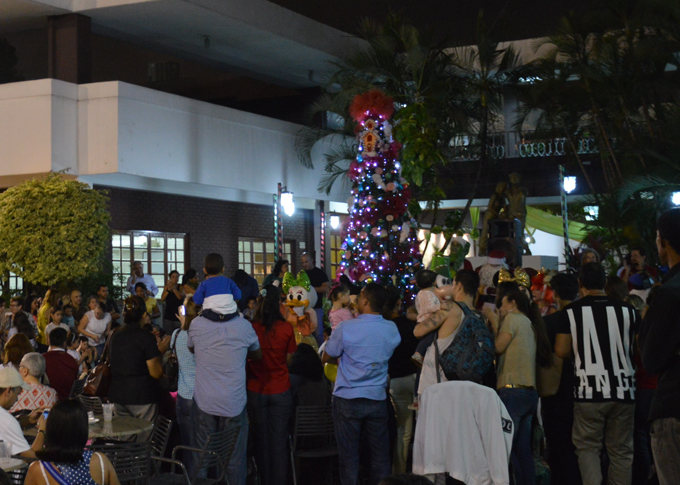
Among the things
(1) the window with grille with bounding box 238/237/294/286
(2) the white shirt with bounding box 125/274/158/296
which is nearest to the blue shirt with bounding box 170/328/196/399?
(2) the white shirt with bounding box 125/274/158/296

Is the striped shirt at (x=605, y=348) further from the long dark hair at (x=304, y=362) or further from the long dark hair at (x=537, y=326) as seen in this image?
the long dark hair at (x=304, y=362)

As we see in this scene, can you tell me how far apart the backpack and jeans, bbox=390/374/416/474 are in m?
1.17

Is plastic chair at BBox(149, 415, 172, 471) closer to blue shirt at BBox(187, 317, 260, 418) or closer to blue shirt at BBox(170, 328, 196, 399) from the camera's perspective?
blue shirt at BBox(170, 328, 196, 399)

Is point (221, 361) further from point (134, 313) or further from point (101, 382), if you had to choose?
point (101, 382)

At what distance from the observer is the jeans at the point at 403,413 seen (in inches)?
280

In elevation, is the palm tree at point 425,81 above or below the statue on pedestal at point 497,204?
above

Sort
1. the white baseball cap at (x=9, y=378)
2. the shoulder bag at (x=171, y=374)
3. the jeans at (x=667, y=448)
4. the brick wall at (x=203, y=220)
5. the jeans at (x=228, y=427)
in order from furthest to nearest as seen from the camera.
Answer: the brick wall at (x=203, y=220)
the shoulder bag at (x=171, y=374)
the jeans at (x=228, y=427)
the white baseball cap at (x=9, y=378)
the jeans at (x=667, y=448)

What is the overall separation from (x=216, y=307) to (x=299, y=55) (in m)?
15.4

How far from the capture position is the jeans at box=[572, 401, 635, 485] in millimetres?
6047

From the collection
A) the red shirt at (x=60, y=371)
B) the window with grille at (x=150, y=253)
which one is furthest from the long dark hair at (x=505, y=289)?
the window with grille at (x=150, y=253)

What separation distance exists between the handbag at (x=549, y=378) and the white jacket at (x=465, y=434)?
5.32ft

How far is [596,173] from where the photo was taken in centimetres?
2172

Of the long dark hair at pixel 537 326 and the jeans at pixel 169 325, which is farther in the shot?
the jeans at pixel 169 325

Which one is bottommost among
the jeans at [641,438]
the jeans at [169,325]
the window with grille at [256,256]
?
the jeans at [641,438]
